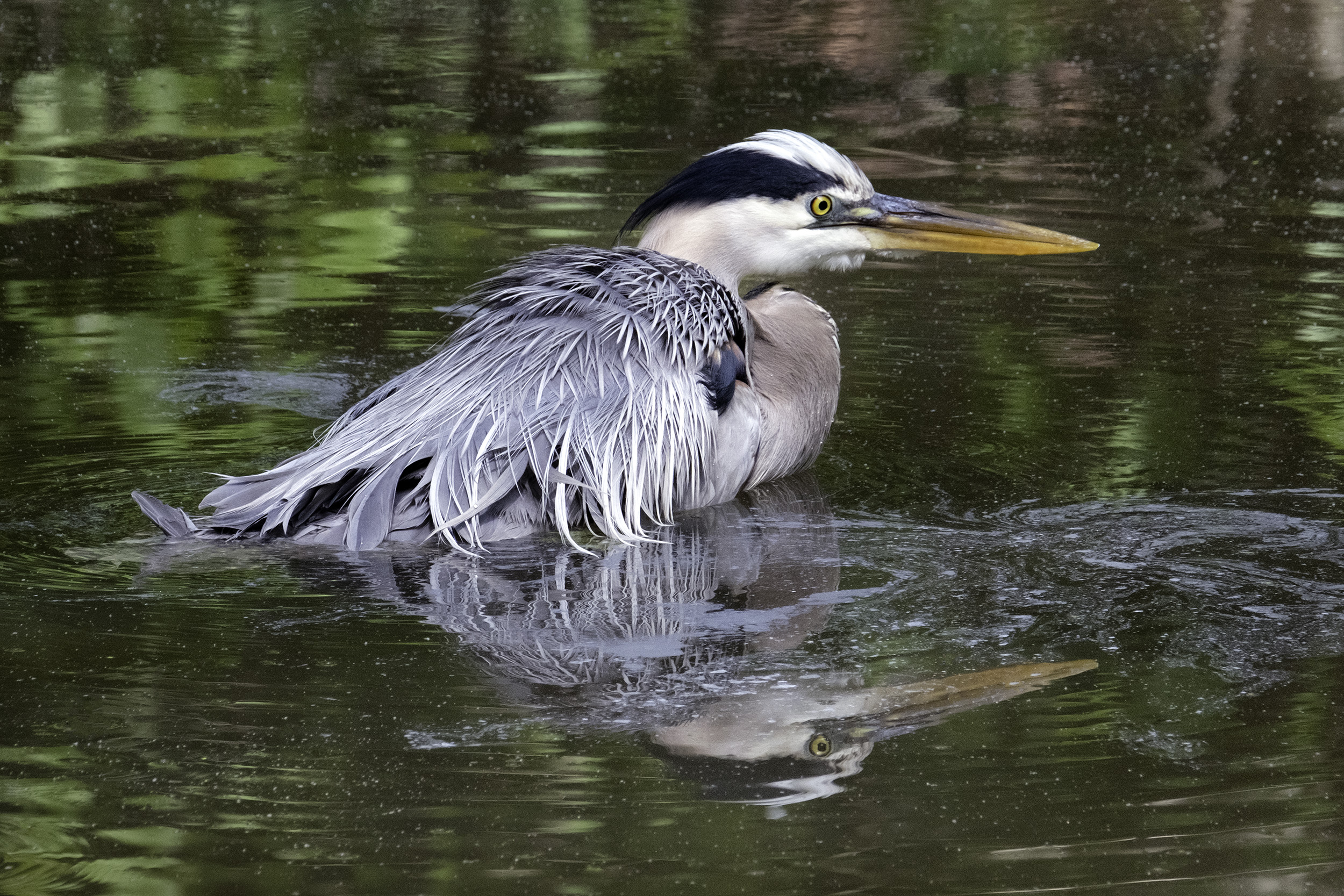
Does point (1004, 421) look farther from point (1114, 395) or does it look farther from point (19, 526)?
point (19, 526)

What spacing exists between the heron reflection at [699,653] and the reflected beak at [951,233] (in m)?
1.34

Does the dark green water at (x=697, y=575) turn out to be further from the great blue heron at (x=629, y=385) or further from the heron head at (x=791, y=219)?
the heron head at (x=791, y=219)

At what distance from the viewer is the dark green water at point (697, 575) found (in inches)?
126

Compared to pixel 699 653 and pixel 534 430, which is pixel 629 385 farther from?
pixel 699 653

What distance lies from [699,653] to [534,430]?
3.58ft

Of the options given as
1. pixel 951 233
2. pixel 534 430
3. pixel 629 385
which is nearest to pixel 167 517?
pixel 534 430

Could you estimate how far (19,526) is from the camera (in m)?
4.80

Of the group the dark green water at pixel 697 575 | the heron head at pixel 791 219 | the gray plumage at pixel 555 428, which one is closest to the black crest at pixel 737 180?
the heron head at pixel 791 219

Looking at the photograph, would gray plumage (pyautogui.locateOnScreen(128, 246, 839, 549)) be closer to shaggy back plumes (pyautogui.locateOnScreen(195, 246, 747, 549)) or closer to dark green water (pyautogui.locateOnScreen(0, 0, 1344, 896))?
shaggy back plumes (pyautogui.locateOnScreen(195, 246, 747, 549))

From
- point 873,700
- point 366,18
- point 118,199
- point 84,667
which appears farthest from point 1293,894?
point 366,18

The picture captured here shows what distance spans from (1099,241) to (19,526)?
221 inches

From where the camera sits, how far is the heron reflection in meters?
3.57

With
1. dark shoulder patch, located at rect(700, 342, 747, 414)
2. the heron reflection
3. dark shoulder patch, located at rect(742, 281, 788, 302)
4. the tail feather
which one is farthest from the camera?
dark shoulder patch, located at rect(742, 281, 788, 302)

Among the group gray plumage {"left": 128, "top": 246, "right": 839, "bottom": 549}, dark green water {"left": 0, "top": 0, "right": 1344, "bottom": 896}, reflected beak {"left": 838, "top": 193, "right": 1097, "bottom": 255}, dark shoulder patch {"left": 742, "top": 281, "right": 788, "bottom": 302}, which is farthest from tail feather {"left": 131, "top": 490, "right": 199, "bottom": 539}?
reflected beak {"left": 838, "top": 193, "right": 1097, "bottom": 255}
